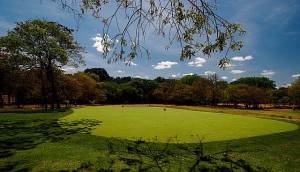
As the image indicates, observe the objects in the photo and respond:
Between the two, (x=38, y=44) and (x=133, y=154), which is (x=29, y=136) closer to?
(x=133, y=154)

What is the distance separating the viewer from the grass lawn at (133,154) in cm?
710

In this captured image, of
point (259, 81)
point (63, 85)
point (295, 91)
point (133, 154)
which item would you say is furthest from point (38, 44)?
point (259, 81)

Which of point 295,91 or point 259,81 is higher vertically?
point 259,81

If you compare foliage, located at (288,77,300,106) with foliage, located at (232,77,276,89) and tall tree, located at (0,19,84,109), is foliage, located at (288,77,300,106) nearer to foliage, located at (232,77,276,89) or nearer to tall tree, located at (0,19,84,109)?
foliage, located at (232,77,276,89)

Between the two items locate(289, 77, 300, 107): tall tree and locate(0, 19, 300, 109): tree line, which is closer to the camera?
locate(0, 19, 300, 109): tree line

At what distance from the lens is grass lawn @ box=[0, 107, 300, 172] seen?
23.3 feet

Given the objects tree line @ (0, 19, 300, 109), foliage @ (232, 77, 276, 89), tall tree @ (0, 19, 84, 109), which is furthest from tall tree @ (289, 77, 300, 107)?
tall tree @ (0, 19, 84, 109)

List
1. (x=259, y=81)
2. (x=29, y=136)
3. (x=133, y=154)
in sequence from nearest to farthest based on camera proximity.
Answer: (x=133, y=154)
(x=29, y=136)
(x=259, y=81)

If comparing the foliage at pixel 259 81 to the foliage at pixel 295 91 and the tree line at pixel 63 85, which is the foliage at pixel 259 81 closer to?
the tree line at pixel 63 85

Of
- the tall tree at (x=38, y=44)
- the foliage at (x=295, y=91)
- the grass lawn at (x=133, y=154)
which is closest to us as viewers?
the grass lawn at (x=133, y=154)

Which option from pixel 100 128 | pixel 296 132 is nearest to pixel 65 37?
pixel 100 128

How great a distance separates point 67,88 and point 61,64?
1195 centimetres

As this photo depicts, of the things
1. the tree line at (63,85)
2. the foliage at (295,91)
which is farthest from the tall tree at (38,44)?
the foliage at (295,91)

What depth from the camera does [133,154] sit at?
8164 millimetres
